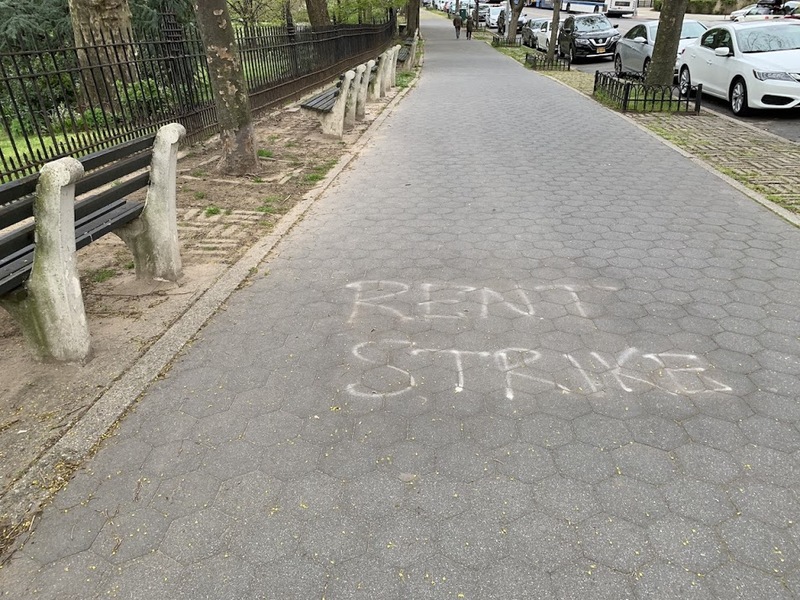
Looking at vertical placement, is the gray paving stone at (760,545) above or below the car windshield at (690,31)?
below

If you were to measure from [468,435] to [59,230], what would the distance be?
95.1 inches

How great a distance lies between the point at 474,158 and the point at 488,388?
5.90 m

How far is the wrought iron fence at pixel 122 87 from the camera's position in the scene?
6059 mm

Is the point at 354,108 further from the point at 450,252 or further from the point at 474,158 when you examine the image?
the point at 450,252

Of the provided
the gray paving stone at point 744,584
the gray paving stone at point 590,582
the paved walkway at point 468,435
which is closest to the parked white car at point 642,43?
the paved walkway at point 468,435

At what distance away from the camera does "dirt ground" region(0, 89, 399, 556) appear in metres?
2.90

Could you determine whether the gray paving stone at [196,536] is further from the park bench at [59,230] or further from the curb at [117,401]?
the park bench at [59,230]

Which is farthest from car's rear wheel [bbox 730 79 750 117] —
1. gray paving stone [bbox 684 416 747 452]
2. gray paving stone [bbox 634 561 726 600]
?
gray paving stone [bbox 634 561 726 600]

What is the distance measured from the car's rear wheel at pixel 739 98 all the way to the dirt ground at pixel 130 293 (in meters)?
8.11

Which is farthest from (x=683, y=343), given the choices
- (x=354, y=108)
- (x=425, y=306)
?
(x=354, y=108)

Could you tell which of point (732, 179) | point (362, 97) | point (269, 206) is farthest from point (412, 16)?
point (269, 206)

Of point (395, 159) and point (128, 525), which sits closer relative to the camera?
point (128, 525)

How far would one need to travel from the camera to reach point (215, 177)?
7.15m

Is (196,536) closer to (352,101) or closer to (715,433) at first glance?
(715,433)
